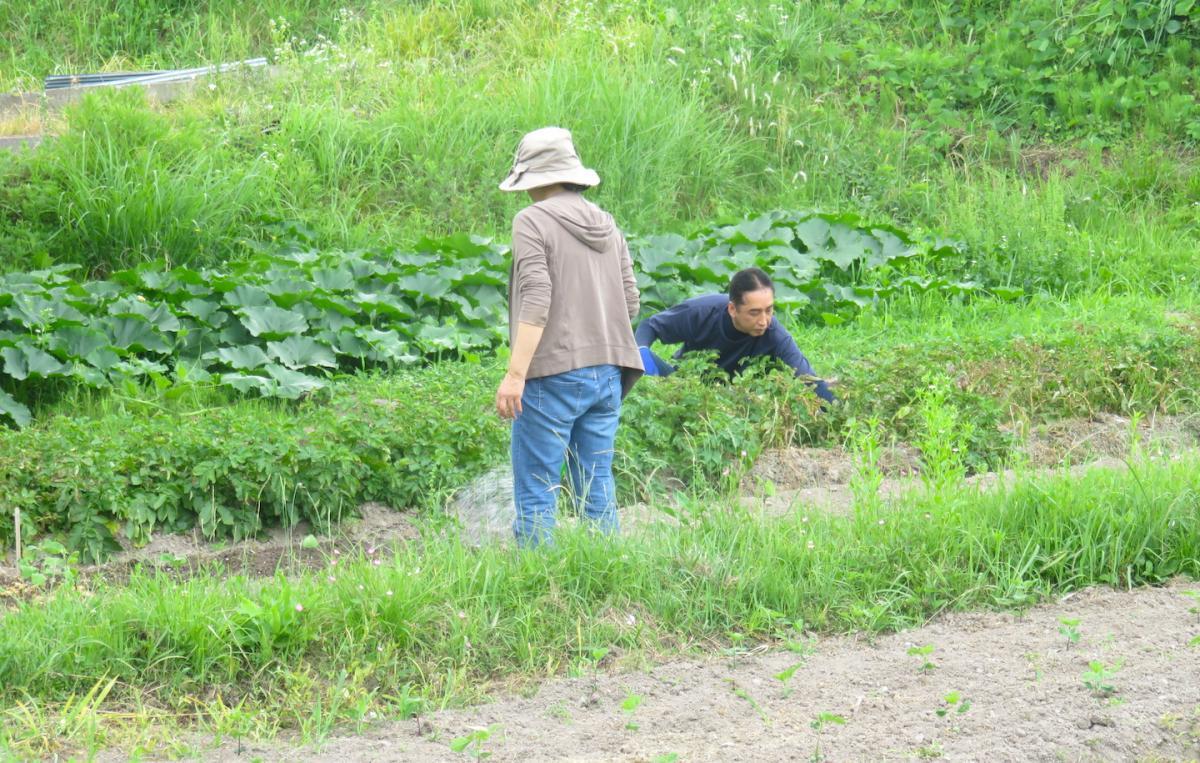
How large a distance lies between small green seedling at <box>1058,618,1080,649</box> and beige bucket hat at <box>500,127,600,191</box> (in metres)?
2.07

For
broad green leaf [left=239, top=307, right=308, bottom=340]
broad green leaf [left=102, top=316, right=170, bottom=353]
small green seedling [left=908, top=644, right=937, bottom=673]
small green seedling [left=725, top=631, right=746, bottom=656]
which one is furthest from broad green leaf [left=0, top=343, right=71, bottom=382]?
small green seedling [left=908, top=644, right=937, bottom=673]

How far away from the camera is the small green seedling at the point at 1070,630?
13.6ft

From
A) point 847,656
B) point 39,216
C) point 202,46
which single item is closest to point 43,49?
point 202,46

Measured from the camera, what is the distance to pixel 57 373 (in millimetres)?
7164

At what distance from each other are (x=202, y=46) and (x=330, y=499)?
931cm

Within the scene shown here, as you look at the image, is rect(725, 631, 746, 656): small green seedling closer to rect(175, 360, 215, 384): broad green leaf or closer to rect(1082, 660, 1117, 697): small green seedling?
rect(1082, 660, 1117, 697): small green seedling

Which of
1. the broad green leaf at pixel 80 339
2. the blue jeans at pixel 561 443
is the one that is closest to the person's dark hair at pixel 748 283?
the blue jeans at pixel 561 443

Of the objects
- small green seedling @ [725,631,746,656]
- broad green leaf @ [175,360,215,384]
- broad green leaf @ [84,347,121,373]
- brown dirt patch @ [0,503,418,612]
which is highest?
broad green leaf @ [84,347,121,373]

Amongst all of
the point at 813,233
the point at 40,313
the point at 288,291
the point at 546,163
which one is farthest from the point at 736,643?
the point at 813,233

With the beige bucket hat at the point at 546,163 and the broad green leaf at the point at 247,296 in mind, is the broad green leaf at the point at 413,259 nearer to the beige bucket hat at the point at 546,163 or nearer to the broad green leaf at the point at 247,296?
the broad green leaf at the point at 247,296

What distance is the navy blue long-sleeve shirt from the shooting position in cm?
701

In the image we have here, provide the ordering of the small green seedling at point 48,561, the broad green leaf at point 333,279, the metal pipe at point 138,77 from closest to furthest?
1. the small green seedling at point 48,561
2. the broad green leaf at point 333,279
3. the metal pipe at point 138,77

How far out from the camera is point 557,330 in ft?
15.9

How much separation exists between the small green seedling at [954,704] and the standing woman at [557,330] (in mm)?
1339
